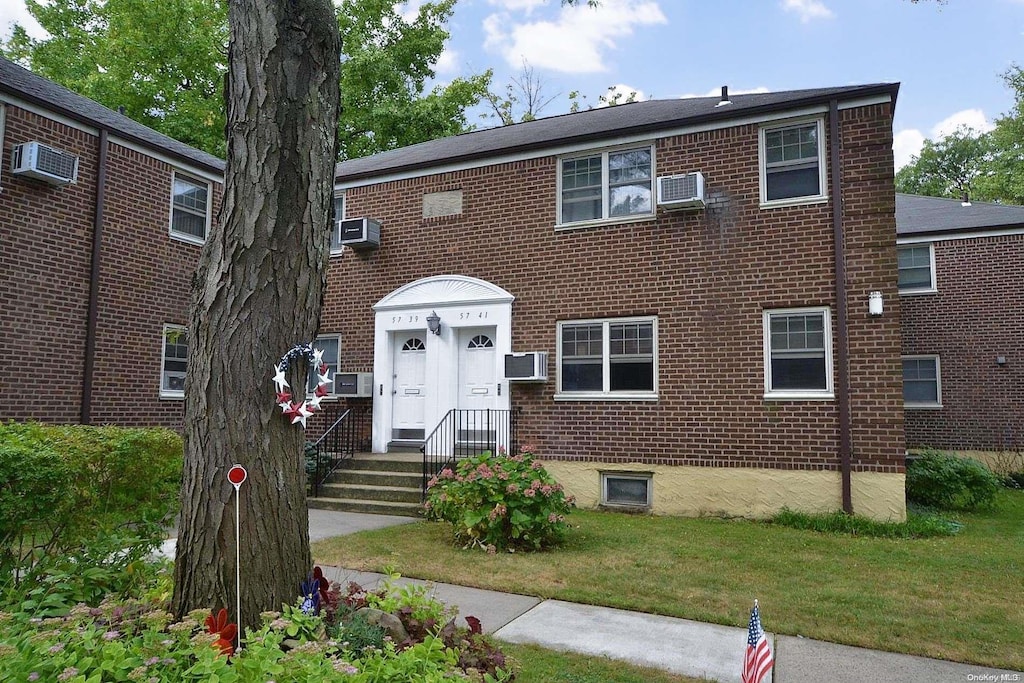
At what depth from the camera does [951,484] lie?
405 inches

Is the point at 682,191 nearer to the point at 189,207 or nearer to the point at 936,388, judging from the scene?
the point at 189,207

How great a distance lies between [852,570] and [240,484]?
5685 millimetres

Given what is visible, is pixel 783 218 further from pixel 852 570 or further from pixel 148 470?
pixel 148 470

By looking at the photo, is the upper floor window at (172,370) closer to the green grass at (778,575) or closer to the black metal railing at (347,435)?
the black metal railing at (347,435)

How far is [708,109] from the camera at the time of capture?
10.8 metres

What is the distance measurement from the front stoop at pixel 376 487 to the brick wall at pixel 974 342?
1137 centimetres

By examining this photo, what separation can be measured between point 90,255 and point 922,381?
16447 millimetres

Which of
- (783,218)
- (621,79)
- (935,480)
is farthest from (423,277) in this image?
(621,79)

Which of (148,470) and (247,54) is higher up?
(247,54)

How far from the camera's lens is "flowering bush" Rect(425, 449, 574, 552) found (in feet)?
23.5

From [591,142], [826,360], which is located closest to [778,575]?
[826,360]

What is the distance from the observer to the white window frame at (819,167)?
948 cm

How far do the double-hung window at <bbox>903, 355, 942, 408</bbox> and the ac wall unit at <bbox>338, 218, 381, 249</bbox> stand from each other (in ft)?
Result: 38.6

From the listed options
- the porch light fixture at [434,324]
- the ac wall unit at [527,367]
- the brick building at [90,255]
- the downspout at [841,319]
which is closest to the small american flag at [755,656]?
the downspout at [841,319]
